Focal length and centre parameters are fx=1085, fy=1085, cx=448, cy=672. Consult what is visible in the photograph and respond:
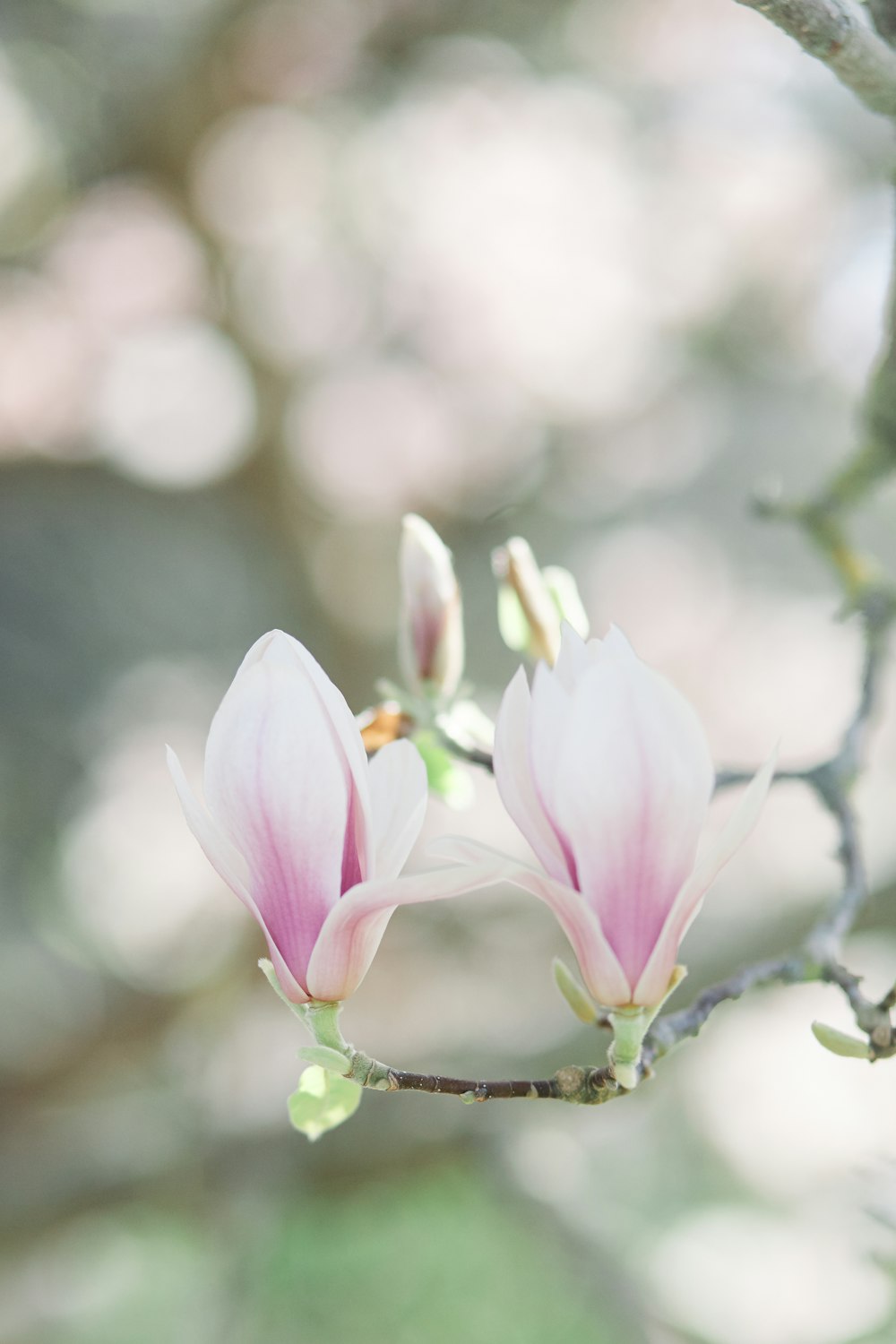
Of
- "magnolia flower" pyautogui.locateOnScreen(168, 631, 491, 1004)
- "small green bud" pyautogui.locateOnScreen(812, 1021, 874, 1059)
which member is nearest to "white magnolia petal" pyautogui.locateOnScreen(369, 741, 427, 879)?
"magnolia flower" pyautogui.locateOnScreen(168, 631, 491, 1004)

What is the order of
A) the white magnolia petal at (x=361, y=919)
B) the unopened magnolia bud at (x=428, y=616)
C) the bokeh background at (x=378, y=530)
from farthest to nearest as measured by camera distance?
the bokeh background at (x=378, y=530)
the unopened magnolia bud at (x=428, y=616)
the white magnolia petal at (x=361, y=919)

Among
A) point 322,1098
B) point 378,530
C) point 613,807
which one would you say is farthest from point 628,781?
point 378,530

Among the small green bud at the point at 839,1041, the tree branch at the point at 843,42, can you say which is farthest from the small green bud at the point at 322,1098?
the tree branch at the point at 843,42

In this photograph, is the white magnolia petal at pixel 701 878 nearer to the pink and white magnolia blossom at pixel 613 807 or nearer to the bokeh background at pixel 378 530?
the pink and white magnolia blossom at pixel 613 807

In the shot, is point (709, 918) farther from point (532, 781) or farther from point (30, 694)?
point (532, 781)

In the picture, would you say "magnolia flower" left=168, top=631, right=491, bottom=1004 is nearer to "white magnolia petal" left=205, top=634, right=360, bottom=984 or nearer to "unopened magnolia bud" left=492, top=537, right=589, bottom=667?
"white magnolia petal" left=205, top=634, right=360, bottom=984

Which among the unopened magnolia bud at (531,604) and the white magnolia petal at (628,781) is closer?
the white magnolia petal at (628,781)

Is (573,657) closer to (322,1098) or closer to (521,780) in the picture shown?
(521,780)
